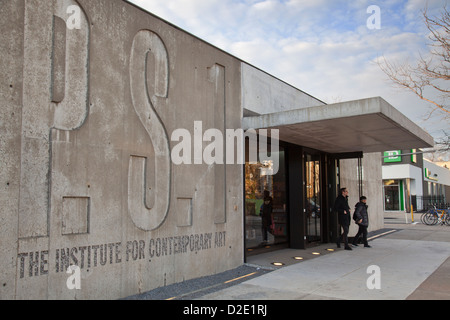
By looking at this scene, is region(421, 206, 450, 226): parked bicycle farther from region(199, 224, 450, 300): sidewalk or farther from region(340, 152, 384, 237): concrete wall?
region(199, 224, 450, 300): sidewalk

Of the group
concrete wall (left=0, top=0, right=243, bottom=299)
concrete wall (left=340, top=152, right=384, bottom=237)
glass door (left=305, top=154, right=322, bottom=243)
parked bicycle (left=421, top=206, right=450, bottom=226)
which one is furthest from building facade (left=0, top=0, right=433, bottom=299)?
parked bicycle (left=421, top=206, right=450, bottom=226)

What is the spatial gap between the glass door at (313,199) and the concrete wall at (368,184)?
7.21 ft

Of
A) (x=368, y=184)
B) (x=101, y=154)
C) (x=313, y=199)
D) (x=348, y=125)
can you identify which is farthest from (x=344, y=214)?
(x=101, y=154)

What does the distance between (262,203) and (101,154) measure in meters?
6.12

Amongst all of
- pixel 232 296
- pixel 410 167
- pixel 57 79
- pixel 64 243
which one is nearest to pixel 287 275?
pixel 232 296

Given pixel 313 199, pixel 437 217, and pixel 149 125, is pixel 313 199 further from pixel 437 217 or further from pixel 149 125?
pixel 437 217

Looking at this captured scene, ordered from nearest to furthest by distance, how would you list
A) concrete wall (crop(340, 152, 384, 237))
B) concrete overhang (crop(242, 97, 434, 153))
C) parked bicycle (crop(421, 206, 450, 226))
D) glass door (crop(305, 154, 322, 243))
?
1. concrete overhang (crop(242, 97, 434, 153))
2. glass door (crop(305, 154, 322, 243))
3. concrete wall (crop(340, 152, 384, 237))
4. parked bicycle (crop(421, 206, 450, 226))

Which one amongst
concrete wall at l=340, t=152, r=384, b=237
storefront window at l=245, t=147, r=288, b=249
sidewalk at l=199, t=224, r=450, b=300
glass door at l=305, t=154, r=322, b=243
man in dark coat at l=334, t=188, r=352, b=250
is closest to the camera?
sidewalk at l=199, t=224, r=450, b=300

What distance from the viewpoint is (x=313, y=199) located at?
1210 cm

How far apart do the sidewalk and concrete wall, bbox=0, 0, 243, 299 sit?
126 centimetres

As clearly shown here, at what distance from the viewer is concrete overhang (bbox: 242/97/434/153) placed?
7.32m

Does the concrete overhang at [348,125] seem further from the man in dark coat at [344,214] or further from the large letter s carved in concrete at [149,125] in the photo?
the large letter s carved in concrete at [149,125]

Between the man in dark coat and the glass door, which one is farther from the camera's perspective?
the glass door
